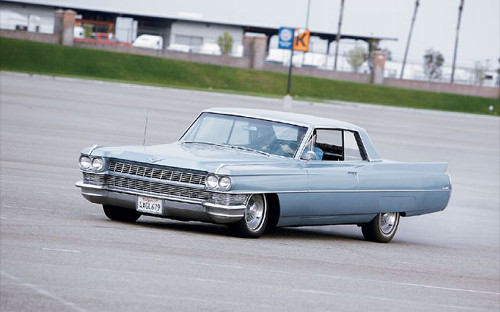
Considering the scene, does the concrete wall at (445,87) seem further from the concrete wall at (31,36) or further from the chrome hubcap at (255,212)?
the chrome hubcap at (255,212)

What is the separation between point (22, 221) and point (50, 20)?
89857mm

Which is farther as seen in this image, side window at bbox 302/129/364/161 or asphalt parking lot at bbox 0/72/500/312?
side window at bbox 302/129/364/161

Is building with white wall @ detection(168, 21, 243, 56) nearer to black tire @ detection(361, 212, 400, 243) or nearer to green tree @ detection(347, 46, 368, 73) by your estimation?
green tree @ detection(347, 46, 368, 73)

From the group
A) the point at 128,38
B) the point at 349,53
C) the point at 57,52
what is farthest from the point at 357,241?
the point at 349,53

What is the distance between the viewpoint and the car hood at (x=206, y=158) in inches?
435

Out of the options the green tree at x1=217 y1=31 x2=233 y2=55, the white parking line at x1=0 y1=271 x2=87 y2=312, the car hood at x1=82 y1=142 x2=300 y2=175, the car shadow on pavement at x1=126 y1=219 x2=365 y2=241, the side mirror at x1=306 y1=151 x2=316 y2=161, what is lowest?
the car shadow on pavement at x1=126 y1=219 x2=365 y2=241

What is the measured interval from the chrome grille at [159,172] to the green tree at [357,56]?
310 ft

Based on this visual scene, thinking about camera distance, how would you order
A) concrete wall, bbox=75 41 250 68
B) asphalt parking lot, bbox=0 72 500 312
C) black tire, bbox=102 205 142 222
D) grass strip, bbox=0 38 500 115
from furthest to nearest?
concrete wall, bbox=75 41 250 68 < grass strip, bbox=0 38 500 115 < black tire, bbox=102 205 142 222 < asphalt parking lot, bbox=0 72 500 312

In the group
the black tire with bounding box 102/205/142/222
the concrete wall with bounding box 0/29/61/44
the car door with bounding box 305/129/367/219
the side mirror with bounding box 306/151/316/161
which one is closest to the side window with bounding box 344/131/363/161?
the car door with bounding box 305/129/367/219

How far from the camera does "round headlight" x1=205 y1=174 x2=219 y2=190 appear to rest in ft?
35.8

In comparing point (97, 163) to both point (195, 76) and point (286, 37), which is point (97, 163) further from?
point (195, 76)

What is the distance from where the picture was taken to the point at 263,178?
37.2 ft

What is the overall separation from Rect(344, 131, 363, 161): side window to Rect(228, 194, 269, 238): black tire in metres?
1.87

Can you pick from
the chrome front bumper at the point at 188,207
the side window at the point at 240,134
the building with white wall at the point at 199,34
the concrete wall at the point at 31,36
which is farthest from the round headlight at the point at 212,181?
the building with white wall at the point at 199,34
